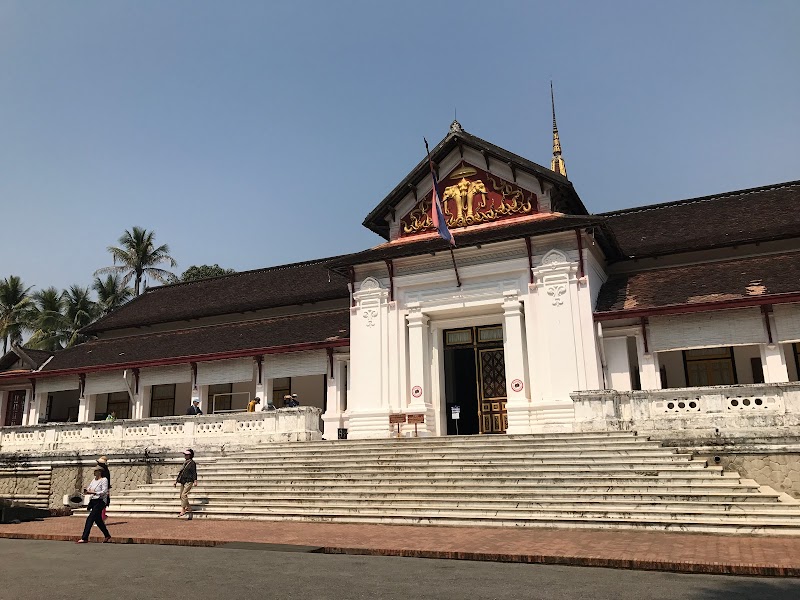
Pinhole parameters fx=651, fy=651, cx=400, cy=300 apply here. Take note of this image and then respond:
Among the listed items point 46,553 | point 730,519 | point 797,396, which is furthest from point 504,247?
point 46,553

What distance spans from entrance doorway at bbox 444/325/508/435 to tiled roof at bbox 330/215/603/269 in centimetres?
284

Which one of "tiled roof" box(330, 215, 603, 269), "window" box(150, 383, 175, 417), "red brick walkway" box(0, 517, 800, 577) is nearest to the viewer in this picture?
"red brick walkway" box(0, 517, 800, 577)

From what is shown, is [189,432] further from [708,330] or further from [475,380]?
[708,330]

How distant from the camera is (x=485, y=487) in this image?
41.5ft

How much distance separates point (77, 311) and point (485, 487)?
42.5 meters

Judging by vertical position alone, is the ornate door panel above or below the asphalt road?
above

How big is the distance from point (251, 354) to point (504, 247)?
9305mm

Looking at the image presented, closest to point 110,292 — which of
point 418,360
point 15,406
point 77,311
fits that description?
point 77,311

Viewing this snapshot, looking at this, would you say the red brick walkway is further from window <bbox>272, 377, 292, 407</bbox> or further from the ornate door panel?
window <bbox>272, 377, 292, 407</bbox>

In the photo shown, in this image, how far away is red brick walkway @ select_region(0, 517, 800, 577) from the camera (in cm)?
759

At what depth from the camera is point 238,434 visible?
1803 centimetres

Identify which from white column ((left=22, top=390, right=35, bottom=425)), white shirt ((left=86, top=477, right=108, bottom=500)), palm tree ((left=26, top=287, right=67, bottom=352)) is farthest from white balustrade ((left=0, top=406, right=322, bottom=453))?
palm tree ((left=26, top=287, right=67, bottom=352))

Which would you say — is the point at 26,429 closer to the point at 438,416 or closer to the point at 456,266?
the point at 438,416

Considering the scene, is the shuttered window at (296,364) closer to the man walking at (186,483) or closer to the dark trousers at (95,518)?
the man walking at (186,483)
